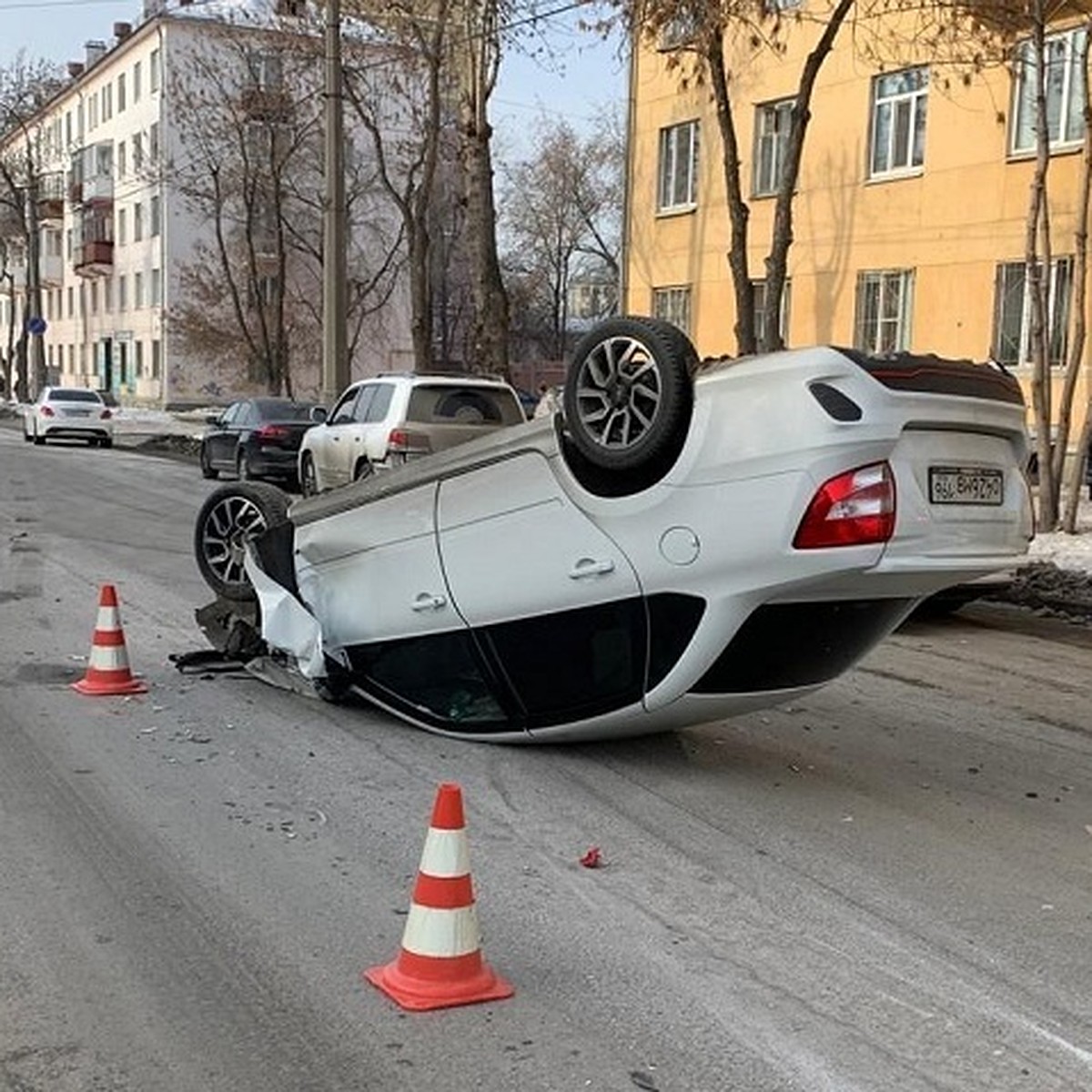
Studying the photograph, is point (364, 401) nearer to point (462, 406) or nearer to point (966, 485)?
point (462, 406)

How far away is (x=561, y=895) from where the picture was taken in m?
4.55

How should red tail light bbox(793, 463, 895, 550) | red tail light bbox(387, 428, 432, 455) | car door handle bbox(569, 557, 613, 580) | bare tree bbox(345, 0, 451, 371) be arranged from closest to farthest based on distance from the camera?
red tail light bbox(793, 463, 895, 550), car door handle bbox(569, 557, 613, 580), red tail light bbox(387, 428, 432, 455), bare tree bbox(345, 0, 451, 371)

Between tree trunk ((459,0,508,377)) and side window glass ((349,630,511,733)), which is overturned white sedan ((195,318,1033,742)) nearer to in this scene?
side window glass ((349,630,511,733))

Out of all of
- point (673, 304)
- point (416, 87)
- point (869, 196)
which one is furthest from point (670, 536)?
point (416, 87)

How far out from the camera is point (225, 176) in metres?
45.1

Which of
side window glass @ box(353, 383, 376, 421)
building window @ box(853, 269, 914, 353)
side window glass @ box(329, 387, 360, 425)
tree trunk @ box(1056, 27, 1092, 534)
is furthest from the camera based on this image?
building window @ box(853, 269, 914, 353)

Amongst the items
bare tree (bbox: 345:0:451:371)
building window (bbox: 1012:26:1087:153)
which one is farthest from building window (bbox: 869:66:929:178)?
bare tree (bbox: 345:0:451:371)

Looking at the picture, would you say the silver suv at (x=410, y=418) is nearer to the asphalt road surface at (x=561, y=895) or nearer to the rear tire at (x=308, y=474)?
the rear tire at (x=308, y=474)

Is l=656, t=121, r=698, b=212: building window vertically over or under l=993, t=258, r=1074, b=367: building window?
over

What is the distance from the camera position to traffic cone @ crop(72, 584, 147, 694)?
23.8 feet

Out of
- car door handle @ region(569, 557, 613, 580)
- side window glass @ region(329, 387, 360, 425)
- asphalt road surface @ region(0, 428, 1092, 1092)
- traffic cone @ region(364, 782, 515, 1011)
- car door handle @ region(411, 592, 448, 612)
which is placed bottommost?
asphalt road surface @ region(0, 428, 1092, 1092)

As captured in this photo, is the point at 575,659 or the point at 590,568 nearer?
the point at 590,568

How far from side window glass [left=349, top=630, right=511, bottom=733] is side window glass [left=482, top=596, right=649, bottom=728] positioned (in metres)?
0.19

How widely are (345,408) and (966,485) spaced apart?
12421 millimetres
